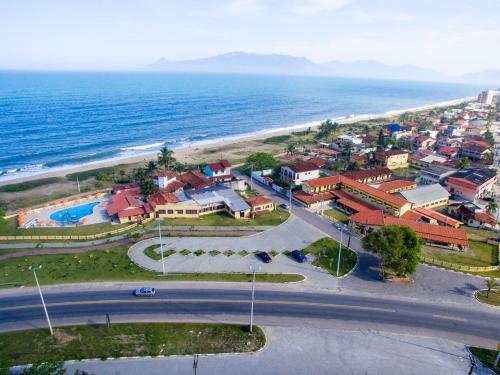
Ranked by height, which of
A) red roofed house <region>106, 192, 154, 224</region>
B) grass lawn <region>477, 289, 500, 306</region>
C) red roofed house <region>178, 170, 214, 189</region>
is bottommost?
grass lawn <region>477, 289, 500, 306</region>

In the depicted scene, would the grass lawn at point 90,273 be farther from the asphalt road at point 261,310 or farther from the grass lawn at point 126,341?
the grass lawn at point 126,341

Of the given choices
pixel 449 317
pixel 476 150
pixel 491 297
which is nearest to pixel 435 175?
pixel 476 150

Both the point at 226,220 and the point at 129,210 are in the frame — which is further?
the point at 129,210

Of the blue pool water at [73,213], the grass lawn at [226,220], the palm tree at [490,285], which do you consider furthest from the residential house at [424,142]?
the blue pool water at [73,213]

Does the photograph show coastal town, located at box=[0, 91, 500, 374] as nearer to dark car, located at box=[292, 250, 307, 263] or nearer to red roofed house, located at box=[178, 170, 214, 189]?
dark car, located at box=[292, 250, 307, 263]

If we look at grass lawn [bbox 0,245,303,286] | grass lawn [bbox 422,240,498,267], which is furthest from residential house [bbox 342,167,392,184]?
grass lawn [bbox 0,245,303,286]

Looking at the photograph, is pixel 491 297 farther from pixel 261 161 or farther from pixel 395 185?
pixel 261 161
